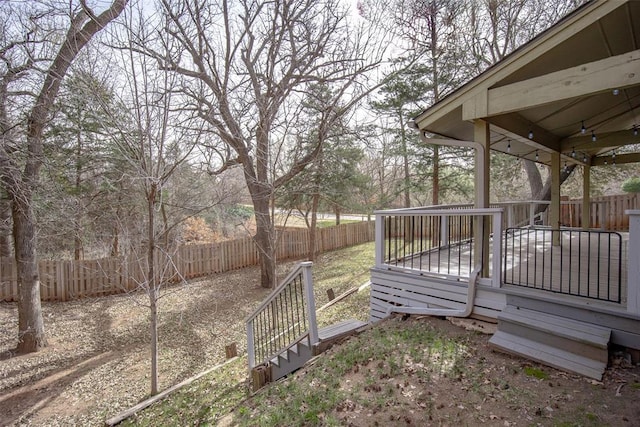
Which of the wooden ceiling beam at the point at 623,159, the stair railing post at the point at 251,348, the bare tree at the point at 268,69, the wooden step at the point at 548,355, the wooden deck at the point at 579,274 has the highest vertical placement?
the bare tree at the point at 268,69

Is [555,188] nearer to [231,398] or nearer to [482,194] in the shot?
[482,194]

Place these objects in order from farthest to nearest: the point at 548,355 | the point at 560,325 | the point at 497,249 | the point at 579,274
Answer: the point at 497,249, the point at 579,274, the point at 560,325, the point at 548,355

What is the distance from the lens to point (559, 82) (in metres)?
3.31

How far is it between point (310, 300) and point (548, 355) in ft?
7.60

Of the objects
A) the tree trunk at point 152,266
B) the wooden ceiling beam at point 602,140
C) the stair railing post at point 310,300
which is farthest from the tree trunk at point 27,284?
the wooden ceiling beam at point 602,140

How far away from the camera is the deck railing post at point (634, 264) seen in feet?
8.77

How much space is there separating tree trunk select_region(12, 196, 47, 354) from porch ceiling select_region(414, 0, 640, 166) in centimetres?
791

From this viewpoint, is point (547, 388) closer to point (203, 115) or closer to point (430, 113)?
point (430, 113)

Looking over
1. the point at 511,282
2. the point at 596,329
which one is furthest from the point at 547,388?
the point at 511,282

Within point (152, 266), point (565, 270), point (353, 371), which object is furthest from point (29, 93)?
point (565, 270)

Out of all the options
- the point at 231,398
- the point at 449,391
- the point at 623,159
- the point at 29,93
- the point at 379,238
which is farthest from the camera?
the point at 623,159

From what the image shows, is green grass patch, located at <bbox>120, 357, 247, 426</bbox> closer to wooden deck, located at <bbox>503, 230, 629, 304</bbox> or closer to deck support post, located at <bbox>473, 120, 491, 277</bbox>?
deck support post, located at <bbox>473, 120, 491, 277</bbox>

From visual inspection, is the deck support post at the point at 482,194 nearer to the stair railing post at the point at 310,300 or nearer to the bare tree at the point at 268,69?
the stair railing post at the point at 310,300

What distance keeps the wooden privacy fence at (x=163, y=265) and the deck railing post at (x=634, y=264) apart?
5507mm
